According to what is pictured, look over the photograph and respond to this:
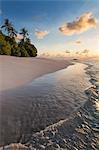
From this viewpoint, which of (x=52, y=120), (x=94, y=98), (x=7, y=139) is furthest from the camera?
(x=94, y=98)

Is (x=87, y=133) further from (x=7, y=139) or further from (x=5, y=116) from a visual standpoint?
(x=5, y=116)

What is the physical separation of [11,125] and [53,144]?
1492 mm

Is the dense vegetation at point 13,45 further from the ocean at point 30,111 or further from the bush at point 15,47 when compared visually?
the ocean at point 30,111

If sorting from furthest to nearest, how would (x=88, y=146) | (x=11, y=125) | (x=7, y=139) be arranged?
(x=11, y=125) → (x=7, y=139) → (x=88, y=146)

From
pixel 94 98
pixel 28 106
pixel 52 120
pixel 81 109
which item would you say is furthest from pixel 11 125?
A: pixel 94 98

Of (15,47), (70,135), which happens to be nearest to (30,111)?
(70,135)

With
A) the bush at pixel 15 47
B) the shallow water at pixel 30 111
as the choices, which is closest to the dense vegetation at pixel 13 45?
the bush at pixel 15 47

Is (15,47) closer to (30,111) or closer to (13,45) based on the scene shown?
(13,45)

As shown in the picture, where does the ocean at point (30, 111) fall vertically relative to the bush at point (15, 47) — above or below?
below

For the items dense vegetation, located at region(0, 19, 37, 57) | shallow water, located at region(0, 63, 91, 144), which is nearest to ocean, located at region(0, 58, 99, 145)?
shallow water, located at region(0, 63, 91, 144)

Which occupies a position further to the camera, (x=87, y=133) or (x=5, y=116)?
(x=5, y=116)

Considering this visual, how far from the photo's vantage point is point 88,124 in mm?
5379

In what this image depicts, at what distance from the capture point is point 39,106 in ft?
22.8

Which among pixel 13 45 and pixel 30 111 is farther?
pixel 13 45
